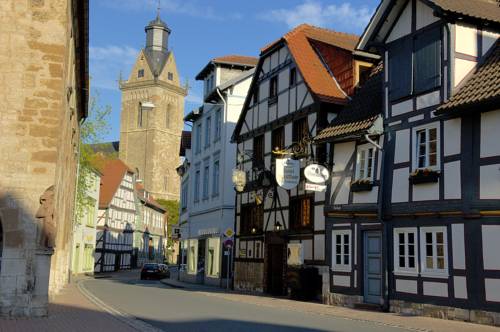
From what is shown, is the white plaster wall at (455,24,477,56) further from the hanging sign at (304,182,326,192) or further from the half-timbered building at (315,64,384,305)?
the hanging sign at (304,182,326,192)

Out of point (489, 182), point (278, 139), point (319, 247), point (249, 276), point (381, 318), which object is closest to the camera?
point (489, 182)

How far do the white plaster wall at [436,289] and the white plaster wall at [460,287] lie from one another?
13.5 inches

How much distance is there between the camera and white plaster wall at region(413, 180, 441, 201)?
17042mm

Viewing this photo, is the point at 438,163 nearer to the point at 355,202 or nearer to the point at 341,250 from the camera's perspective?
the point at 355,202

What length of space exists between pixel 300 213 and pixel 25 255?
12.0 meters

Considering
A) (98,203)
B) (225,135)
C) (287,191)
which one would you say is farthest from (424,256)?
(98,203)

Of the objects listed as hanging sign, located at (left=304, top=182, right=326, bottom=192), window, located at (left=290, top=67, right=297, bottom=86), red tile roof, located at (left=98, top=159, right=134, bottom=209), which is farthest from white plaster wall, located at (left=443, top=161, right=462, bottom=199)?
red tile roof, located at (left=98, top=159, right=134, bottom=209)

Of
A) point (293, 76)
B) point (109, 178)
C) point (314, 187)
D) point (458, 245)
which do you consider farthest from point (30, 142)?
point (109, 178)

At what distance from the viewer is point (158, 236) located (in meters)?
Result: 90.8

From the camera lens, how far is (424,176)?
1722cm

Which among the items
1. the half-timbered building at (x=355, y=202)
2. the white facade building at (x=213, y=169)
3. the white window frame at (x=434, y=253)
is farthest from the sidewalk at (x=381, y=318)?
the white facade building at (x=213, y=169)

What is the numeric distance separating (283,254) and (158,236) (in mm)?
66784

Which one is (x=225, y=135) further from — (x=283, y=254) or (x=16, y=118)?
(x=16, y=118)

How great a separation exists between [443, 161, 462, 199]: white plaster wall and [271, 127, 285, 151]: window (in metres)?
10.5
